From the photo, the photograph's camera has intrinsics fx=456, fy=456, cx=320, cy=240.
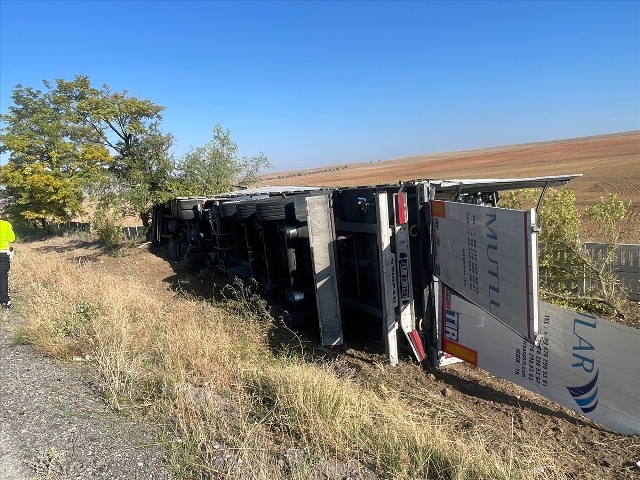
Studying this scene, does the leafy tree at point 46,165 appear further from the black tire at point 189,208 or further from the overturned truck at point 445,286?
the overturned truck at point 445,286

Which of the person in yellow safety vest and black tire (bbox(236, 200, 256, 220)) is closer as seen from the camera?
black tire (bbox(236, 200, 256, 220))

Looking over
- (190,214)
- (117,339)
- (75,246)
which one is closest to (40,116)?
(75,246)

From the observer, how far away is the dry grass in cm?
298

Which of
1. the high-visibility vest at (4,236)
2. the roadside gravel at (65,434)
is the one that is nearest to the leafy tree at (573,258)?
the roadside gravel at (65,434)

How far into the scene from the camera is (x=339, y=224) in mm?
5754

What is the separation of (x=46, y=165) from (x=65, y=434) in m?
20.6

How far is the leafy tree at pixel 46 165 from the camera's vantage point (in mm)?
19875

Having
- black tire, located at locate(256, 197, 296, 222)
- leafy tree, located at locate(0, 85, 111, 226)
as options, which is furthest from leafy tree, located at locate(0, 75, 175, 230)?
black tire, located at locate(256, 197, 296, 222)

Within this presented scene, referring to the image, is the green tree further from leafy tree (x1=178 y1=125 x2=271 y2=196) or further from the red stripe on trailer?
the red stripe on trailer

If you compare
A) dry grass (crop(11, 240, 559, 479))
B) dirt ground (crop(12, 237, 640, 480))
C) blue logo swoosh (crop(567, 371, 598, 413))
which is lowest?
dirt ground (crop(12, 237, 640, 480))

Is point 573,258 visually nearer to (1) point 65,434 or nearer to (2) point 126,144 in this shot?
(1) point 65,434

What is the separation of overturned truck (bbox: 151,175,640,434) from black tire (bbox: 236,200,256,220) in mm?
29

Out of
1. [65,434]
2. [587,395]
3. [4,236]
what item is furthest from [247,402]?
[4,236]

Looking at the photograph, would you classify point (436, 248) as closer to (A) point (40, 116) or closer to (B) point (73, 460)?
(B) point (73, 460)
